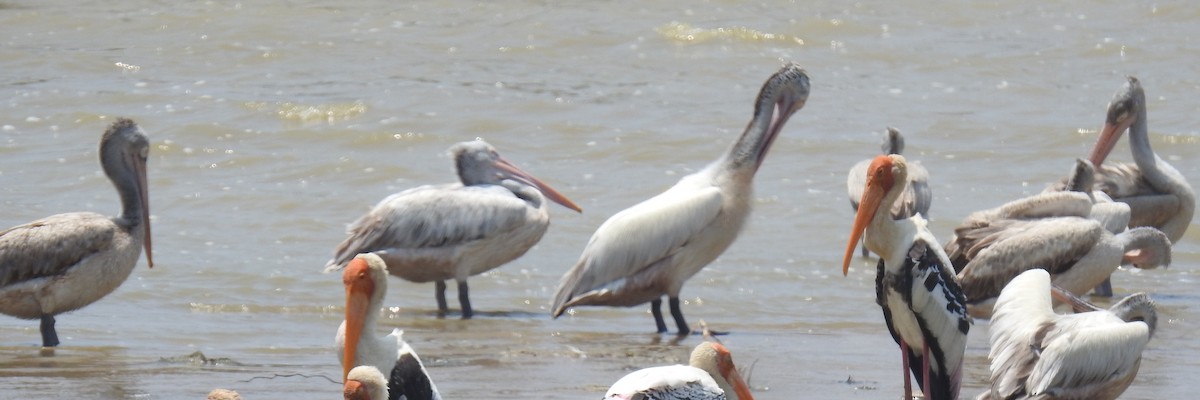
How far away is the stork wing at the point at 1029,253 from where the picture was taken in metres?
8.45

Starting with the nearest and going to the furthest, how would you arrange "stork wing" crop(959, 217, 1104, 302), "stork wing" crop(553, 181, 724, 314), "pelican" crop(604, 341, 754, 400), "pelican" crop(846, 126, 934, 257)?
"pelican" crop(604, 341, 754, 400) → "stork wing" crop(959, 217, 1104, 302) → "stork wing" crop(553, 181, 724, 314) → "pelican" crop(846, 126, 934, 257)

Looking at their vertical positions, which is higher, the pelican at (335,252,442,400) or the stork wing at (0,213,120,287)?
the pelican at (335,252,442,400)

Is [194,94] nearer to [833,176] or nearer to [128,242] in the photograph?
[833,176]

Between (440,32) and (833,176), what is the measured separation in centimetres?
744

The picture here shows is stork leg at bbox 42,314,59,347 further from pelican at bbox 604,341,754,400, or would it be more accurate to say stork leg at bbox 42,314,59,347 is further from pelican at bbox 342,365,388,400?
pelican at bbox 342,365,388,400

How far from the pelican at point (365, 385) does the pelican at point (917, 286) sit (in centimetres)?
249

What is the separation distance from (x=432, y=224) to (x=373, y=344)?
4286 millimetres

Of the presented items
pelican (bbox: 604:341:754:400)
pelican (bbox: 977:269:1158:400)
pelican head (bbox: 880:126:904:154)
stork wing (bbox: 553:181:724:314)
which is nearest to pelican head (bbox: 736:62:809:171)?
stork wing (bbox: 553:181:724:314)

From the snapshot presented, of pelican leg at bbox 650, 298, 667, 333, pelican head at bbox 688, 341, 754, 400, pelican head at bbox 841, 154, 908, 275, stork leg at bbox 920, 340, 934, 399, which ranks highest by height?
pelican head at bbox 841, 154, 908, 275

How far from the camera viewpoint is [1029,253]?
8461 mm

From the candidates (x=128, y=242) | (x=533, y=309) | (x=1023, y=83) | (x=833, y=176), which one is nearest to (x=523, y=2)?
(x=1023, y=83)

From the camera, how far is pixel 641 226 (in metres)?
8.59

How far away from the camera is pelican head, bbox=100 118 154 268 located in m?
8.80

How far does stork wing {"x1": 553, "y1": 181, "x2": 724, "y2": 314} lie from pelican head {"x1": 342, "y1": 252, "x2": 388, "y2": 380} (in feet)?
10.3
